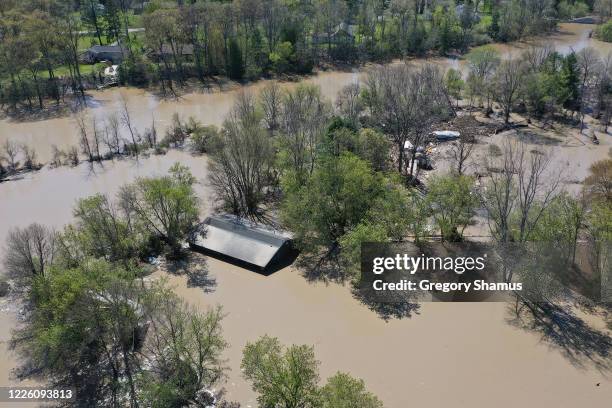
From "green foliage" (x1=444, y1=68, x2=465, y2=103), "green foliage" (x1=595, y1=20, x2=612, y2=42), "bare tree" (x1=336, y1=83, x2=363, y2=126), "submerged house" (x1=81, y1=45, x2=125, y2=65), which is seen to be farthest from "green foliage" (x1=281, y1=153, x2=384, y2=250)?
"green foliage" (x1=595, y1=20, x2=612, y2=42)

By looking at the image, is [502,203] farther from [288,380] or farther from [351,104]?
[351,104]

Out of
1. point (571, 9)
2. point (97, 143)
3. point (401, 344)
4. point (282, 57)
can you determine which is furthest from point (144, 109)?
point (571, 9)

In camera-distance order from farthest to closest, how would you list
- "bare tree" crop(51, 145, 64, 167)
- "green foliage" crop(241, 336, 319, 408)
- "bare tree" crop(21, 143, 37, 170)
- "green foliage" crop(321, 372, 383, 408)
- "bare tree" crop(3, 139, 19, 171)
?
"bare tree" crop(51, 145, 64, 167) < "bare tree" crop(21, 143, 37, 170) < "bare tree" crop(3, 139, 19, 171) < "green foliage" crop(241, 336, 319, 408) < "green foliage" crop(321, 372, 383, 408)

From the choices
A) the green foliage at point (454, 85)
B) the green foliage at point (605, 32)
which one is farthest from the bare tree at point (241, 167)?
the green foliage at point (605, 32)

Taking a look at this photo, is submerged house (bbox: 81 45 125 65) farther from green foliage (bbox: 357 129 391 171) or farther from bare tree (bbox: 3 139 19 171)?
green foliage (bbox: 357 129 391 171)

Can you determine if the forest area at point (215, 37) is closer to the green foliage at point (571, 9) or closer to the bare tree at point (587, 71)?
the green foliage at point (571, 9)
